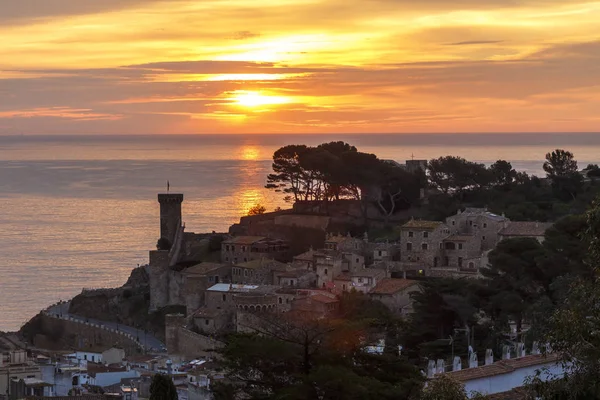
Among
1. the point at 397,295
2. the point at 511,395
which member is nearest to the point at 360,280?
the point at 397,295

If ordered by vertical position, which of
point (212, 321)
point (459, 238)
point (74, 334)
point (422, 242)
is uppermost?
point (459, 238)

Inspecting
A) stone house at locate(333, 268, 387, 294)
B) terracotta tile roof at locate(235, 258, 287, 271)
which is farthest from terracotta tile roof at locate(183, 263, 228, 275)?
stone house at locate(333, 268, 387, 294)

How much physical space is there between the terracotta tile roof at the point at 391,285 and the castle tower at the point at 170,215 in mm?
13433

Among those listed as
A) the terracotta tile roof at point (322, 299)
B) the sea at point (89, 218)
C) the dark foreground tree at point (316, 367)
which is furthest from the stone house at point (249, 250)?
the dark foreground tree at point (316, 367)

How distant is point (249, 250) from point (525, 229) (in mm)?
10382

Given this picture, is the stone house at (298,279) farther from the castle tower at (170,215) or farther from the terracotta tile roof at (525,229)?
the castle tower at (170,215)

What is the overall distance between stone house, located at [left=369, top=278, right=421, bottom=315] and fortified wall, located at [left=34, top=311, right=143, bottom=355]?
9891 millimetres

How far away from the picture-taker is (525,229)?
39.1 meters

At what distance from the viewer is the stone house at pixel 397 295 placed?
3447 cm

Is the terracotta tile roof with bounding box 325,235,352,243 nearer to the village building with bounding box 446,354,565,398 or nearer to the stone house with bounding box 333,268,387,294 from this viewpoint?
the stone house with bounding box 333,268,387,294

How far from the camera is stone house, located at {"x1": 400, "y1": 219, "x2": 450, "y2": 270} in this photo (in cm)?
3919

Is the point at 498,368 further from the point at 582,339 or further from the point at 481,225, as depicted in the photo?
the point at 481,225

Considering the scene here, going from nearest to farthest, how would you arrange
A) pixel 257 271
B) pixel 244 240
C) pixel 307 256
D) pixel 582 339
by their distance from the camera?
pixel 582 339, pixel 257 271, pixel 307 256, pixel 244 240

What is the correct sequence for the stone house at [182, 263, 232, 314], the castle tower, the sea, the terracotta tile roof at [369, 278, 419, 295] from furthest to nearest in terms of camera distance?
the sea → the castle tower → the stone house at [182, 263, 232, 314] → the terracotta tile roof at [369, 278, 419, 295]
